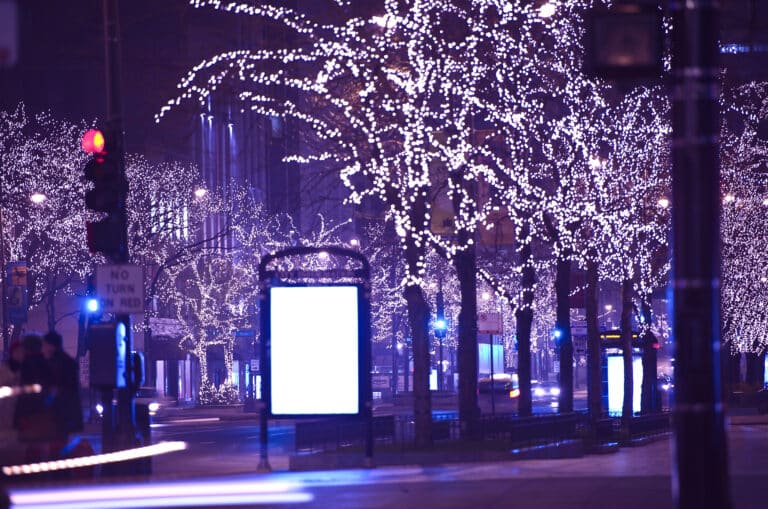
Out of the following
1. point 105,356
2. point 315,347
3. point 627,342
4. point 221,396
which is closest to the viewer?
point 105,356

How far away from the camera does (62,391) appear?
16641 millimetres

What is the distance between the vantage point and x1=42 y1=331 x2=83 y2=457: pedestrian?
54.1ft

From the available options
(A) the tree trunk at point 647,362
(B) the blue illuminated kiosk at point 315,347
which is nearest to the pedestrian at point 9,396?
(B) the blue illuminated kiosk at point 315,347

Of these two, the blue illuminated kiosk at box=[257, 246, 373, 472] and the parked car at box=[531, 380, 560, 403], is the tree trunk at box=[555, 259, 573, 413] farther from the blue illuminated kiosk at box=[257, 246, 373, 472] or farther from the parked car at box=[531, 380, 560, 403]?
the parked car at box=[531, 380, 560, 403]

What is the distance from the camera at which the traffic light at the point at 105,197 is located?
65.6ft

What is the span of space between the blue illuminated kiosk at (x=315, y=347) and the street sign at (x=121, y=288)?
3.63 meters

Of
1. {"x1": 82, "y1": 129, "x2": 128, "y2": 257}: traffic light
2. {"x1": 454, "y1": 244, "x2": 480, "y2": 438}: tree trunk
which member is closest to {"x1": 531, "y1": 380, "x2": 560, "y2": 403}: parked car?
{"x1": 454, "y1": 244, "x2": 480, "y2": 438}: tree trunk

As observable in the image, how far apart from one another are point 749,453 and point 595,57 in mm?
18954

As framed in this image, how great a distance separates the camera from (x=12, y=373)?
1788 cm

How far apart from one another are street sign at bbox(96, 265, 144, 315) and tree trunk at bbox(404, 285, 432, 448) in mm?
8831

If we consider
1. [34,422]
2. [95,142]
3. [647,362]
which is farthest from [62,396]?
[647,362]

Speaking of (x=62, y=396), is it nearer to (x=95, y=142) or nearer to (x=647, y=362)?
(x=95, y=142)

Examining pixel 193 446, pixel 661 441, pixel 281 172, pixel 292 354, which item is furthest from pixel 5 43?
pixel 281 172

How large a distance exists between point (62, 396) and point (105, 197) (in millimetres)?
4236
